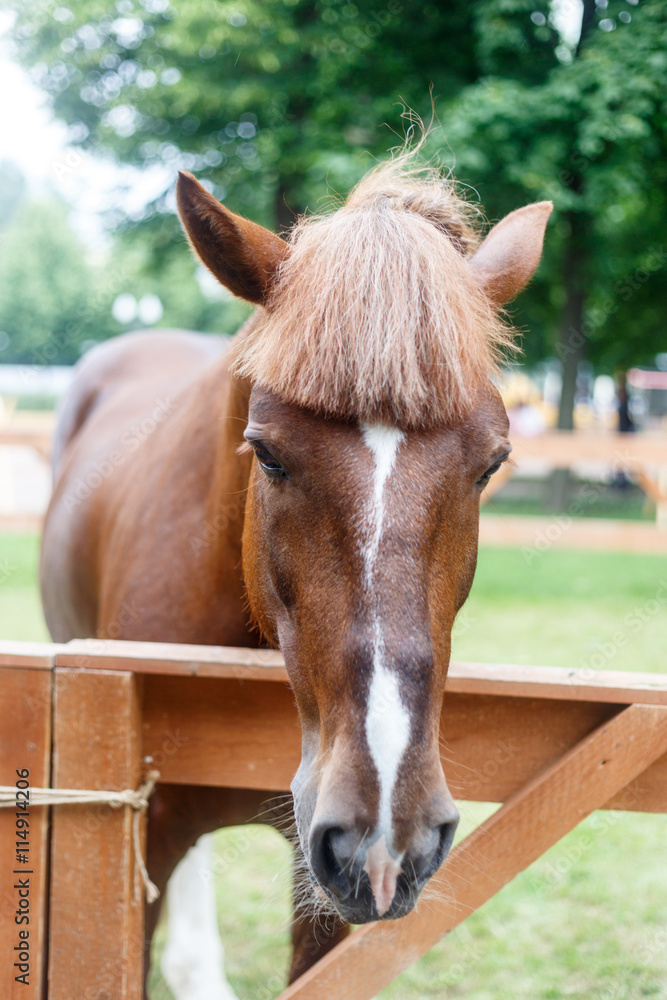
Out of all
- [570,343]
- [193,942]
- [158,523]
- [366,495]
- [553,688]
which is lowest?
[193,942]

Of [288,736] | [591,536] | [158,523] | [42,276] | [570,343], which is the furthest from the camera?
[42,276]

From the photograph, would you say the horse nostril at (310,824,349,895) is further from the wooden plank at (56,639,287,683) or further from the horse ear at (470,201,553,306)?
the horse ear at (470,201,553,306)

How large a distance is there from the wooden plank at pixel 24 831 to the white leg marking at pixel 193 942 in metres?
1.29

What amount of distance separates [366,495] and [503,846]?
30.7 inches

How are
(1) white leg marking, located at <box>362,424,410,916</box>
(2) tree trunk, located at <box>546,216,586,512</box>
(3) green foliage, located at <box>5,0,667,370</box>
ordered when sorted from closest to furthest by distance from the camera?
(1) white leg marking, located at <box>362,424,410,916</box>, (3) green foliage, located at <box>5,0,667,370</box>, (2) tree trunk, located at <box>546,216,586,512</box>

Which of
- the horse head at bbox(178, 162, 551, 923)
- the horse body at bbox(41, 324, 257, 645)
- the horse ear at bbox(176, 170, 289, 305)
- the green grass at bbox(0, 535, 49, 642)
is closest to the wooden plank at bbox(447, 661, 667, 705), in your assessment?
the horse head at bbox(178, 162, 551, 923)

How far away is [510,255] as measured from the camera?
1.86m

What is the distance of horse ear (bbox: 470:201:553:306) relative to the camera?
1.78 metres

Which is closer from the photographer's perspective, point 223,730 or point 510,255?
point 223,730

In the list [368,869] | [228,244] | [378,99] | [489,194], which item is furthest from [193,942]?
[378,99]

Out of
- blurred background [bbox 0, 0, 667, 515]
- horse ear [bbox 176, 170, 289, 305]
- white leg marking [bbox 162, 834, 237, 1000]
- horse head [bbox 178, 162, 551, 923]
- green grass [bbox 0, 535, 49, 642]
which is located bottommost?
white leg marking [bbox 162, 834, 237, 1000]

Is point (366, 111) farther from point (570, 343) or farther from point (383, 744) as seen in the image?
point (383, 744)

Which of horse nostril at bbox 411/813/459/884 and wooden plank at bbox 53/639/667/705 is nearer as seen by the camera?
horse nostril at bbox 411/813/459/884

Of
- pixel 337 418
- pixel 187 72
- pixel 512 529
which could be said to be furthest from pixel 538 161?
pixel 337 418
